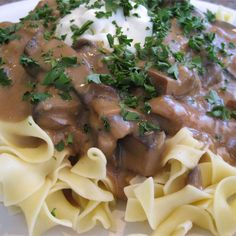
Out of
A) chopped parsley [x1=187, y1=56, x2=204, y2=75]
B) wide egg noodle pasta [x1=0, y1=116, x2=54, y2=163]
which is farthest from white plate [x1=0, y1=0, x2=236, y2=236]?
chopped parsley [x1=187, y1=56, x2=204, y2=75]

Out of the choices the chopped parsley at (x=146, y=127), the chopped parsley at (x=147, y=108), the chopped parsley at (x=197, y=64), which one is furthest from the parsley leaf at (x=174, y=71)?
the chopped parsley at (x=146, y=127)

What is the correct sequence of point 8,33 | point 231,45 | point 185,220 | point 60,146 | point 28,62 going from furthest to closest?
point 231,45 < point 8,33 < point 28,62 < point 60,146 < point 185,220

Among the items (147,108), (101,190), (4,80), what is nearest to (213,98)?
(147,108)

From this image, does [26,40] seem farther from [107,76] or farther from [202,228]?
[202,228]

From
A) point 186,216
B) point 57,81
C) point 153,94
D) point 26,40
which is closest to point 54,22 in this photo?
point 26,40

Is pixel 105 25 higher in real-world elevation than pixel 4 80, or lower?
higher

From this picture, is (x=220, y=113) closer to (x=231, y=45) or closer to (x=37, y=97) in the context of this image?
(x=231, y=45)

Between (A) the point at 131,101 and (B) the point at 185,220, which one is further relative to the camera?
(A) the point at 131,101
